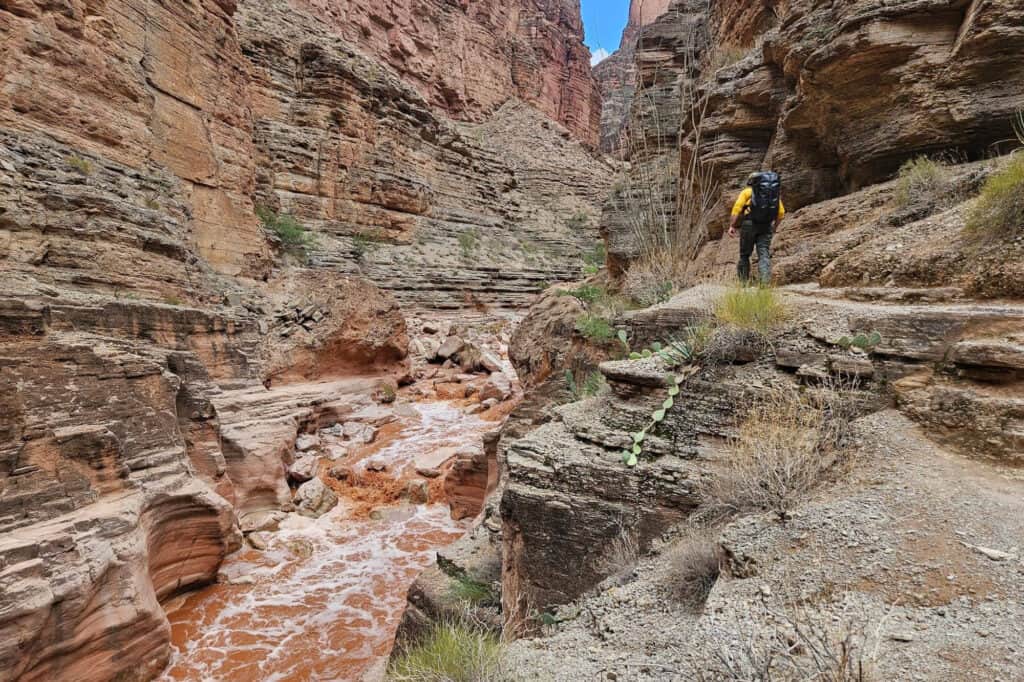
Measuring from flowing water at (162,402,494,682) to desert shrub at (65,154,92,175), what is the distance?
6.07 m

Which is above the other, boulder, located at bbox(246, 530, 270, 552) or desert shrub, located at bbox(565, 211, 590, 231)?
desert shrub, located at bbox(565, 211, 590, 231)

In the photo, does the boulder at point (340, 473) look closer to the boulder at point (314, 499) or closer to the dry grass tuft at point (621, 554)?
the boulder at point (314, 499)

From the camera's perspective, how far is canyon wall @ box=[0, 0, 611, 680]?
3.86 m

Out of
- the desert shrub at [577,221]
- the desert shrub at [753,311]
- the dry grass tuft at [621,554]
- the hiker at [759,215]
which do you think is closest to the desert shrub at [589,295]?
the hiker at [759,215]

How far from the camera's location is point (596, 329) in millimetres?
5199

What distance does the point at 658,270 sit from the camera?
20.6 ft

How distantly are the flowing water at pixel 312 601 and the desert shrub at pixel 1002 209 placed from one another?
586 centimetres

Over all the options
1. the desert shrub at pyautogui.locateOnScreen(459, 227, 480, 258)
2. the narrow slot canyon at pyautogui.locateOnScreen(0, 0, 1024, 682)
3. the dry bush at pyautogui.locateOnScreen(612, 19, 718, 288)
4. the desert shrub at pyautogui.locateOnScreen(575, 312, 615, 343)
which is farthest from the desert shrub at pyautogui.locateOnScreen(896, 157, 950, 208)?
the desert shrub at pyautogui.locateOnScreen(459, 227, 480, 258)

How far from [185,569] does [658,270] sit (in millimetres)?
6725

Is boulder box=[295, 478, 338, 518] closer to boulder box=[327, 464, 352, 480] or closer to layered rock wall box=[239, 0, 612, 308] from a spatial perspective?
boulder box=[327, 464, 352, 480]

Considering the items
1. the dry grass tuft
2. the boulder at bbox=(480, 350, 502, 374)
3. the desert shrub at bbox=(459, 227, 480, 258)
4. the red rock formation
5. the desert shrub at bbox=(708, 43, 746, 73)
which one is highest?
the red rock formation

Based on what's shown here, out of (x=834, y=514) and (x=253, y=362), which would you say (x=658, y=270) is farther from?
(x=253, y=362)

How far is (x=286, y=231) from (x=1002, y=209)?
57.8 ft

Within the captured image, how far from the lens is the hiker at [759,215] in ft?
15.5
